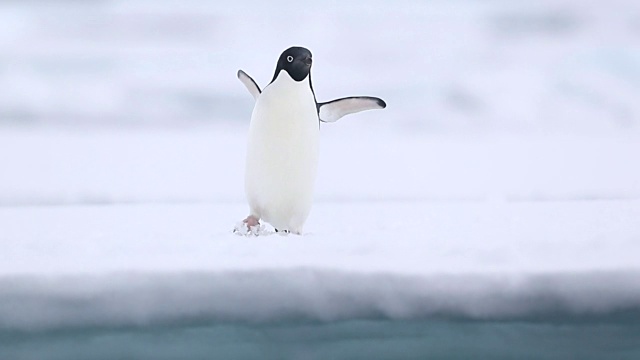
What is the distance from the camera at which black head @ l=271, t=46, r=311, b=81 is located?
220 cm

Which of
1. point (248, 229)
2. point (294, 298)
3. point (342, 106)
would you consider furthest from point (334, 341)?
point (342, 106)

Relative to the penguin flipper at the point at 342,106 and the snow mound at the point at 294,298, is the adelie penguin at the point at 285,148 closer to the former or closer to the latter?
the penguin flipper at the point at 342,106

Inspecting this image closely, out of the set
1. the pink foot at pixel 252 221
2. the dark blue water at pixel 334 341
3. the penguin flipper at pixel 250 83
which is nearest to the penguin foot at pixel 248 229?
the pink foot at pixel 252 221

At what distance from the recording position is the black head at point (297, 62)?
220cm

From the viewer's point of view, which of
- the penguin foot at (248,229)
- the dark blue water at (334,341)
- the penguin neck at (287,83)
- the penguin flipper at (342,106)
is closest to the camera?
the dark blue water at (334,341)

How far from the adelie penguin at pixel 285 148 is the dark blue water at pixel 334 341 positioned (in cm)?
73

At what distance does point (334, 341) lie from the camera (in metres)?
1.42

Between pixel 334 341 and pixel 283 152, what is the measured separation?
85cm

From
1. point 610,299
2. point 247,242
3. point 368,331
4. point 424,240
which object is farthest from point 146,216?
point 610,299

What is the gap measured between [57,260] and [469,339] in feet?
2.88

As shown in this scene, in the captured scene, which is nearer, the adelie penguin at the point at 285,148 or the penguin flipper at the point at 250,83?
the adelie penguin at the point at 285,148

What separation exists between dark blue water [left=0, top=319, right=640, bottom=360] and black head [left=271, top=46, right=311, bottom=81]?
941mm

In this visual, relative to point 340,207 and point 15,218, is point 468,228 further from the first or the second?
point 15,218

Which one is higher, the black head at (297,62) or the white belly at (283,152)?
the black head at (297,62)
